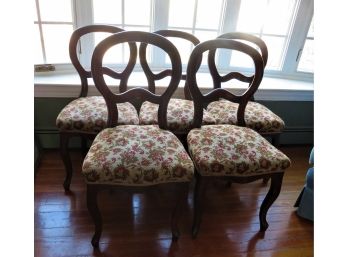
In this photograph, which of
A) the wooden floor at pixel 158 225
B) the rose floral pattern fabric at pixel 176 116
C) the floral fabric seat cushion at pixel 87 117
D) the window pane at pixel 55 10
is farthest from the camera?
the window pane at pixel 55 10

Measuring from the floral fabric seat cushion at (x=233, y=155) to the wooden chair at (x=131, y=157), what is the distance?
0.30ft

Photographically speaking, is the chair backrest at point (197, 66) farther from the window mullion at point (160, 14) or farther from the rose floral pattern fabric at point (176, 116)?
the window mullion at point (160, 14)

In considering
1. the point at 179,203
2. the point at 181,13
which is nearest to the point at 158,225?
the point at 179,203

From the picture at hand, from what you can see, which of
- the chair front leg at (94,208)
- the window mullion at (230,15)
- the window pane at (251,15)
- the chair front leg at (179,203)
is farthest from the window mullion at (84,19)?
the chair front leg at (179,203)

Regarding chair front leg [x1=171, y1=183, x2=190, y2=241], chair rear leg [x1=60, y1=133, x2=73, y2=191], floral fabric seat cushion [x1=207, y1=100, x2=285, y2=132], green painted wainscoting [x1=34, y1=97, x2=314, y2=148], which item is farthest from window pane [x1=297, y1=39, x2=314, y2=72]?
chair rear leg [x1=60, y1=133, x2=73, y2=191]

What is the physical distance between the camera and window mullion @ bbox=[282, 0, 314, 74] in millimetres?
2178

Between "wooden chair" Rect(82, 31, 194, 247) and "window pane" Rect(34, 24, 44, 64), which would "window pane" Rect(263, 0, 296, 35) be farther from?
"window pane" Rect(34, 24, 44, 64)

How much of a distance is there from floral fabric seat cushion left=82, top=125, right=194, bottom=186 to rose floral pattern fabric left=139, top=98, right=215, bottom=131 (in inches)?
11.7

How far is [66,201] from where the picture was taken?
1633 millimetres

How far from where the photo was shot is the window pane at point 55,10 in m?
1.89

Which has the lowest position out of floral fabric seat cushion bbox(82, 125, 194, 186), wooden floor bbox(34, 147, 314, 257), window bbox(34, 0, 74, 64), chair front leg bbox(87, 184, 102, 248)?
wooden floor bbox(34, 147, 314, 257)

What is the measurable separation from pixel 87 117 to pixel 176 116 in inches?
20.3
